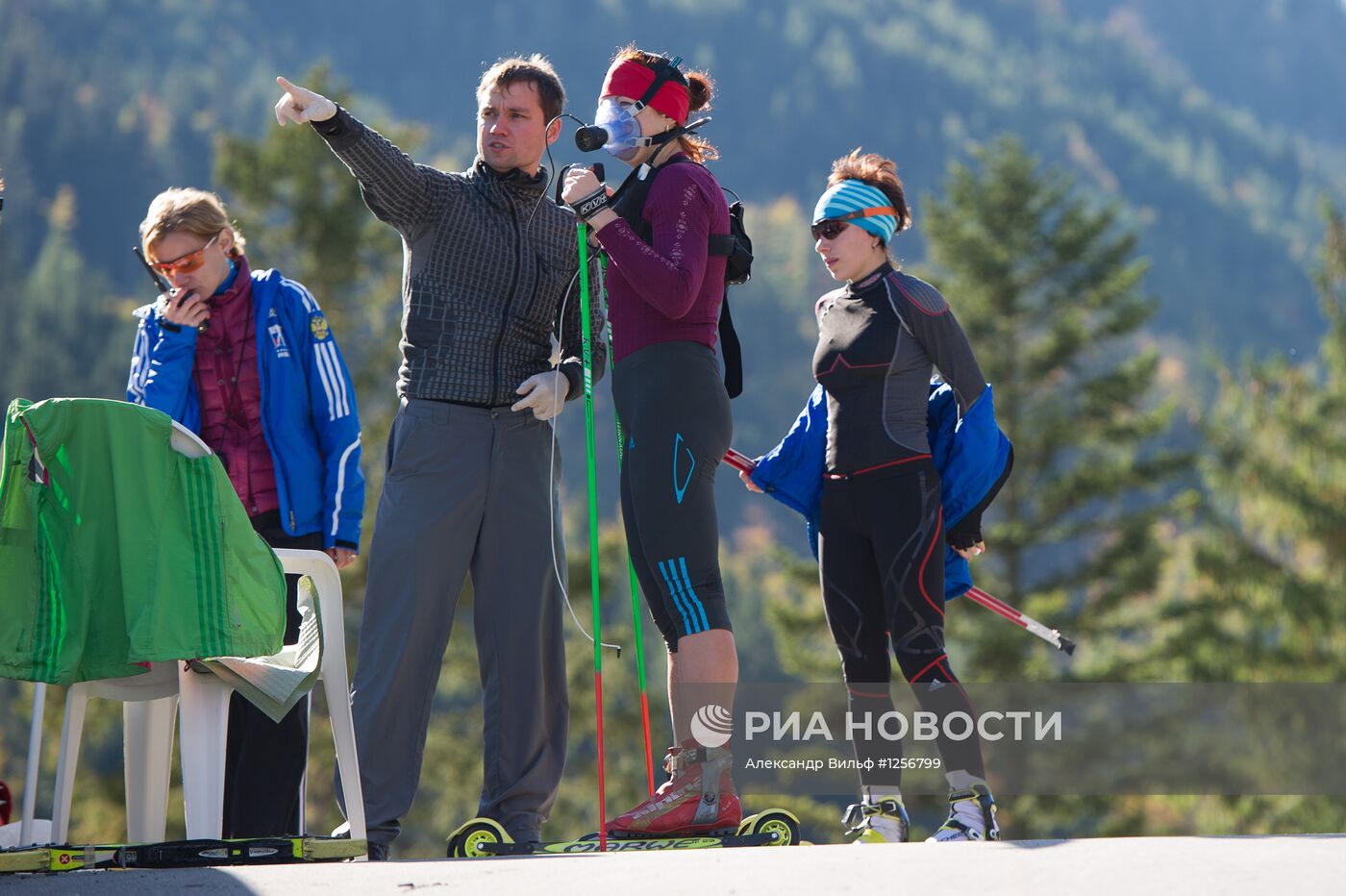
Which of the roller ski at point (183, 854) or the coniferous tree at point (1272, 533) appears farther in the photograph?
the coniferous tree at point (1272, 533)

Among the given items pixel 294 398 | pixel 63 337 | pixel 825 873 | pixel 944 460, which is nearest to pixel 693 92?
pixel 944 460

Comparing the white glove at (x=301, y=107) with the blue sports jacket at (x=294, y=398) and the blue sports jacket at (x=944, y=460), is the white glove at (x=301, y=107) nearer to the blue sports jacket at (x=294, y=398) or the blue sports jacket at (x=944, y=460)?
the blue sports jacket at (x=294, y=398)

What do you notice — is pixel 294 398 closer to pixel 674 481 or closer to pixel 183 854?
pixel 674 481

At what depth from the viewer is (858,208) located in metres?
5.09

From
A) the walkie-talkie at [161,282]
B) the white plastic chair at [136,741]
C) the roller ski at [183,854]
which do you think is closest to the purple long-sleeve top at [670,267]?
the white plastic chair at [136,741]

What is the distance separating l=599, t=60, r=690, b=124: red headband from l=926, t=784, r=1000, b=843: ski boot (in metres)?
2.05

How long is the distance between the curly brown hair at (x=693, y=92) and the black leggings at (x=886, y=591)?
1082 millimetres

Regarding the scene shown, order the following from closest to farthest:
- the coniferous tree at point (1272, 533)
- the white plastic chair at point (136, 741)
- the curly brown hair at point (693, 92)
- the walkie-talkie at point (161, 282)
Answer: the white plastic chair at point (136, 741)
the curly brown hair at point (693, 92)
the walkie-talkie at point (161, 282)
the coniferous tree at point (1272, 533)

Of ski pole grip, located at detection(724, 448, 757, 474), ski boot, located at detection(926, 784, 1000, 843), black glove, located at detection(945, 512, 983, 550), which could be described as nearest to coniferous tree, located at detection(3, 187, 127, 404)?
ski pole grip, located at detection(724, 448, 757, 474)

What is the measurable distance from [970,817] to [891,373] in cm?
135

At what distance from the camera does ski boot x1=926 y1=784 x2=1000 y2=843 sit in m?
4.43

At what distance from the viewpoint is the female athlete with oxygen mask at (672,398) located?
414 cm

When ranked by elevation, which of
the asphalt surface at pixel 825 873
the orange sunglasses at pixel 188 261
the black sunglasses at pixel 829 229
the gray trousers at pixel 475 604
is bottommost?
the asphalt surface at pixel 825 873

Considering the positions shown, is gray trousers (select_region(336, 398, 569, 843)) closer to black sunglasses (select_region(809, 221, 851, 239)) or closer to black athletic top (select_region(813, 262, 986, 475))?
black athletic top (select_region(813, 262, 986, 475))
